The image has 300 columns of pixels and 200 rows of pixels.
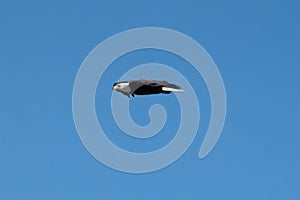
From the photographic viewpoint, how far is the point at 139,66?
1.92 meters

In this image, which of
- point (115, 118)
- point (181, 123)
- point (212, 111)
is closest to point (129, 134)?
point (115, 118)

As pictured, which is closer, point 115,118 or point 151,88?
point 151,88

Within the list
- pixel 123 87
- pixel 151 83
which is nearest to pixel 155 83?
pixel 151 83

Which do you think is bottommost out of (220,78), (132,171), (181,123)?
(132,171)

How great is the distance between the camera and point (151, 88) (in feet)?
5.89

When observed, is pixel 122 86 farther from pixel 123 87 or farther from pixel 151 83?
pixel 151 83

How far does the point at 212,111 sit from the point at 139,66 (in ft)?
1.25

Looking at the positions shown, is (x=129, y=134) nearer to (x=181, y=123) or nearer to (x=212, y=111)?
(x=181, y=123)

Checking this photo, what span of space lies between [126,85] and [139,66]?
16 cm

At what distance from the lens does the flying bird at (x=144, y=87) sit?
70.2 inches

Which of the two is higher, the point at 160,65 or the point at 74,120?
the point at 160,65

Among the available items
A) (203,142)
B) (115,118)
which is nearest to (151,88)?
(115,118)

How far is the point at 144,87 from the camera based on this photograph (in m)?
1.80

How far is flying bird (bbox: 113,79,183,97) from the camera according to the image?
1.78 metres
